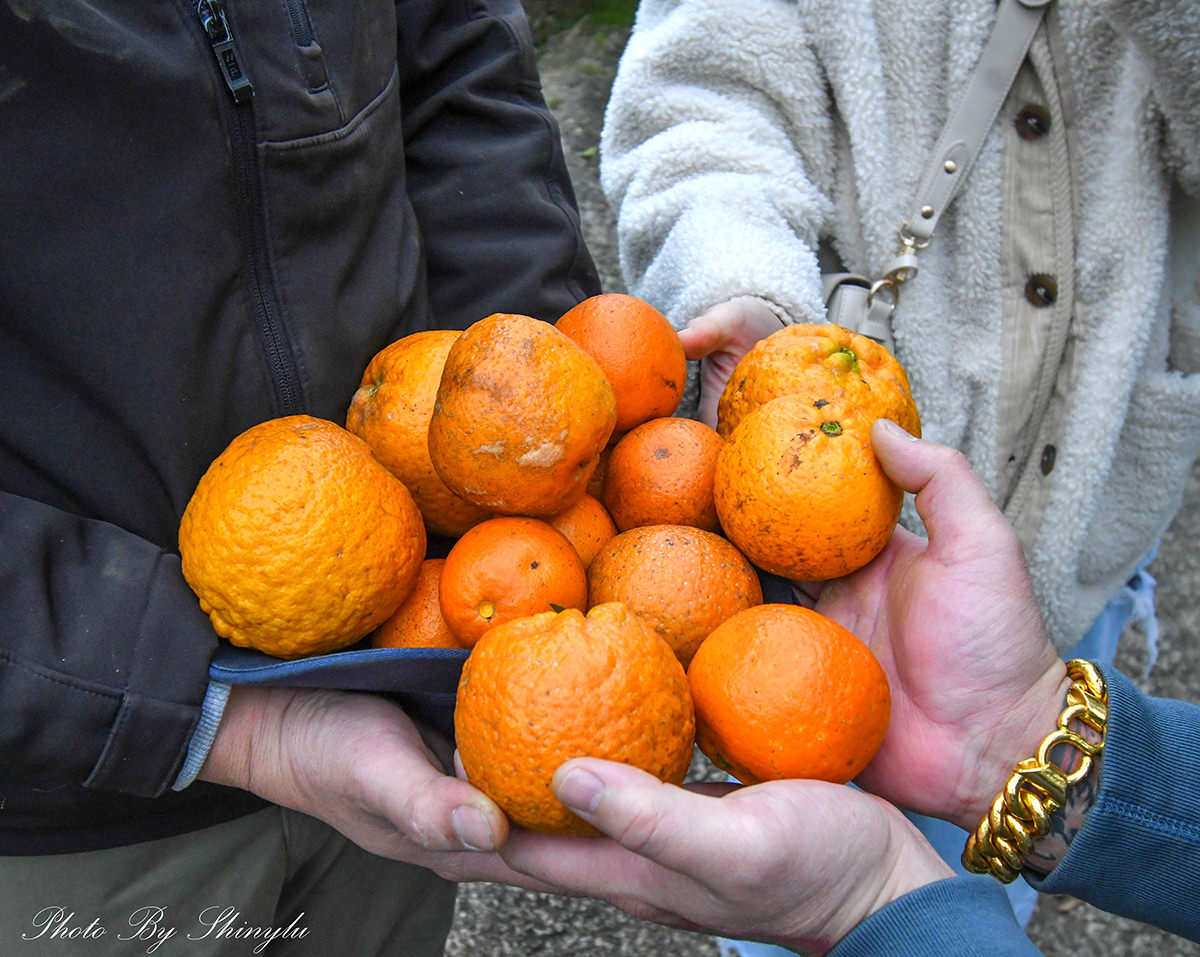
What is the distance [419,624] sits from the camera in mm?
1340

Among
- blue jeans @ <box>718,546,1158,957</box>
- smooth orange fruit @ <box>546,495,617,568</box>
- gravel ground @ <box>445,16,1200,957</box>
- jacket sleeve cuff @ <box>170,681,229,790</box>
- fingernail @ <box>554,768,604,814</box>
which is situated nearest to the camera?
fingernail @ <box>554,768,604,814</box>

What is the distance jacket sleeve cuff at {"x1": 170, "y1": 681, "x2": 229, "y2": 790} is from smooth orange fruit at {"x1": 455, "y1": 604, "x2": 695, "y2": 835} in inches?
15.2

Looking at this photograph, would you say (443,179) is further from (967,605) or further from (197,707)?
(967,605)

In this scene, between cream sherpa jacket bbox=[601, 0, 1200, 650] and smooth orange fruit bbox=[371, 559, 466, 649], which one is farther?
cream sherpa jacket bbox=[601, 0, 1200, 650]

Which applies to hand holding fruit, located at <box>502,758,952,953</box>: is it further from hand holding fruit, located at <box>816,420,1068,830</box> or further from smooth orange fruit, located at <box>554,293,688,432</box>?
smooth orange fruit, located at <box>554,293,688,432</box>

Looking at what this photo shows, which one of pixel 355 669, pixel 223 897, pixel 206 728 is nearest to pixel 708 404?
pixel 355 669

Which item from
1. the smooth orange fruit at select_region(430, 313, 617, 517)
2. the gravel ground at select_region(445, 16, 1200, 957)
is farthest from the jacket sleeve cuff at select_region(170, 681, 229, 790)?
the gravel ground at select_region(445, 16, 1200, 957)

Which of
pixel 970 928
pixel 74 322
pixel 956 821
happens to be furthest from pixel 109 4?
pixel 956 821

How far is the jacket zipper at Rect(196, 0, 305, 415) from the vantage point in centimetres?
120

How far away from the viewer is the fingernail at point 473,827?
105 centimetres

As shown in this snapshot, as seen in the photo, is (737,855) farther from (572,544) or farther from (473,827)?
(572,544)

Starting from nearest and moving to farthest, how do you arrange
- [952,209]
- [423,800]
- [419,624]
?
[423,800], [419,624], [952,209]

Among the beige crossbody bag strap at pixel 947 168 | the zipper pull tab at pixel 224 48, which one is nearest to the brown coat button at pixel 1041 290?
the beige crossbody bag strap at pixel 947 168

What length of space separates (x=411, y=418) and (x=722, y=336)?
83 centimetres
